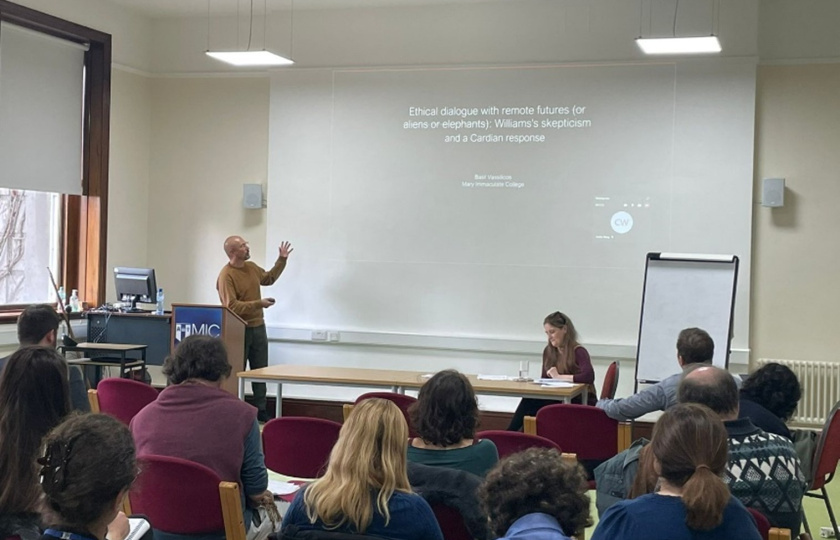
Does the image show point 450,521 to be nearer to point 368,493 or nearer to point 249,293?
point 368,493

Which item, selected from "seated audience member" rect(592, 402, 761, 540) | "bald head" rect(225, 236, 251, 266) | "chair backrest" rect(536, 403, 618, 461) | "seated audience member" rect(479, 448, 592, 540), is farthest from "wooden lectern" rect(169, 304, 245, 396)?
"seated audience member" rect(479, 448, 592, 540)

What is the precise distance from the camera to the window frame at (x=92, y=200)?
314 inches

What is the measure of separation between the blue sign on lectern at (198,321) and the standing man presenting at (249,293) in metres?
0.52

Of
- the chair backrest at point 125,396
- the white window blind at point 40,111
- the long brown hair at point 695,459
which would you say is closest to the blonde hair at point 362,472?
the long brown hair at point 695,459

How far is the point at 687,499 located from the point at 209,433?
172cm

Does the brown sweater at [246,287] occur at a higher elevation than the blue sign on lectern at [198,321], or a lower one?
higher

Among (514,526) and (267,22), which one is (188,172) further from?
(514,526)

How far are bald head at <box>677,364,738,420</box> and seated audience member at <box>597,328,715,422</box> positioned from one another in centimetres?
132

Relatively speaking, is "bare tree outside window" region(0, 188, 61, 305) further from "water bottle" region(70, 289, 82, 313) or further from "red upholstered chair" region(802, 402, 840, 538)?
Result: "red upholstered chair" region(802, 402, 840, 538)

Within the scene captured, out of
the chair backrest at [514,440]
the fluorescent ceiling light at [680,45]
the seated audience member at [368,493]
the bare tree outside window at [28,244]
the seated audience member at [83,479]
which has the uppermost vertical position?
the fluorescent ceiling light at [680,45]

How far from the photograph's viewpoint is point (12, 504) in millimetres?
2137

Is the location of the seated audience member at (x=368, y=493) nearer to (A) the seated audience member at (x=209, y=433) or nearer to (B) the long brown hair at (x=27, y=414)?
(B) the long brown hair at (x=27, y=414)

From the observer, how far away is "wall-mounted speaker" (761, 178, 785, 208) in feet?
22.6

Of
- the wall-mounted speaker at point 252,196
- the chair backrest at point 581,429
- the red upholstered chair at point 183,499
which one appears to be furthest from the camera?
the wall-mounted speaker at point 252,196
